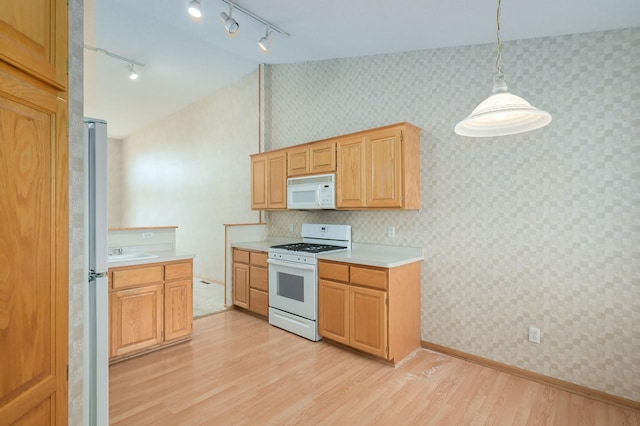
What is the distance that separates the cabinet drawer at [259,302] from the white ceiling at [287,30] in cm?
303

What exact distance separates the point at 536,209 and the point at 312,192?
85.4 inches

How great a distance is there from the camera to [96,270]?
63.4 inches

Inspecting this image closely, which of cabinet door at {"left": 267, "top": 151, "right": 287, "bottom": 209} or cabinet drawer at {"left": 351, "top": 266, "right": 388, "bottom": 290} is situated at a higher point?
cabinet door at {"left": 267, "top": 151, "right": 287, "bottom": 209}

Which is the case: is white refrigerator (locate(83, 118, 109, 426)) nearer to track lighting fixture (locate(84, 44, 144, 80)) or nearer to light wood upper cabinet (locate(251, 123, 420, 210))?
light wood upper cabinet (locate(251, 123, 420, 210))

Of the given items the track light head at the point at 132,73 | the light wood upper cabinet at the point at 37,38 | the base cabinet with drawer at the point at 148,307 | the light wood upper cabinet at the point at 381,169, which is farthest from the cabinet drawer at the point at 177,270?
the track light head at the point at 132,73

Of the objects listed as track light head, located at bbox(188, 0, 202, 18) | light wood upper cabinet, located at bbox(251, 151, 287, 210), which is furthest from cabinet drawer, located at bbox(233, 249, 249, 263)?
track light head, located at bbox(188, 0, 202, 18)

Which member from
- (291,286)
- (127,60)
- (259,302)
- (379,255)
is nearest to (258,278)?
(259,302)

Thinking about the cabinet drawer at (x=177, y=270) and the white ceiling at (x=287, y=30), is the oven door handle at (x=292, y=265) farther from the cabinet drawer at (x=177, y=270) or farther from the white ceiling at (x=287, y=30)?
the white ceiling at (x=287, y=30)

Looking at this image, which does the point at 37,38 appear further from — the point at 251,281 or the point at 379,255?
the point at 251,281

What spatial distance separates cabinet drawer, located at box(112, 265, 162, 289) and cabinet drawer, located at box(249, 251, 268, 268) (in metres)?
1.22

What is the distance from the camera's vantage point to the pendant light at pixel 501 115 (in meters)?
1.37

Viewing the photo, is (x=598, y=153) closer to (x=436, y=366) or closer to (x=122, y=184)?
(x=436, y=366)

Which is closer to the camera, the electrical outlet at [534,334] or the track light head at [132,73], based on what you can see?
the electrical outlet at [534,334]

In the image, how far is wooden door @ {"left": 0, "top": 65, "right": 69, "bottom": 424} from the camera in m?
0.90
